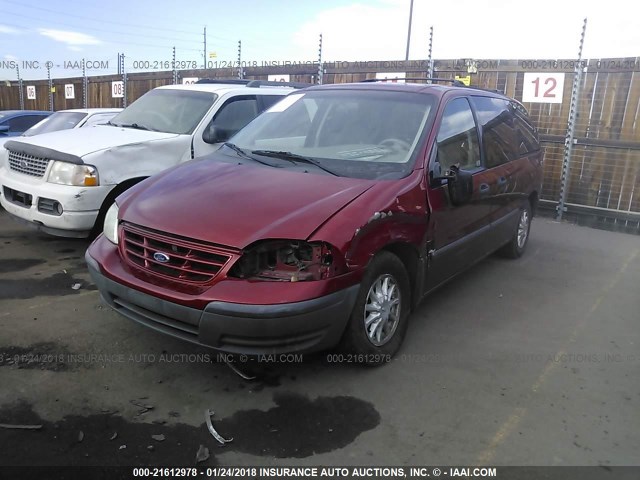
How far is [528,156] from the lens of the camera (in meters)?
5.78

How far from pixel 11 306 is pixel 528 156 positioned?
5.32 m

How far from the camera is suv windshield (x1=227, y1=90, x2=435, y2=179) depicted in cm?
Result: 367

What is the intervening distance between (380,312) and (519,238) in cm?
337

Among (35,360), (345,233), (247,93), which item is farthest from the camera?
(247,93)

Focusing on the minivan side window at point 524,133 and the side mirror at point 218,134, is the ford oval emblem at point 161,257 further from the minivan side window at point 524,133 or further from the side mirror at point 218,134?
the minivan side window at point 524,133

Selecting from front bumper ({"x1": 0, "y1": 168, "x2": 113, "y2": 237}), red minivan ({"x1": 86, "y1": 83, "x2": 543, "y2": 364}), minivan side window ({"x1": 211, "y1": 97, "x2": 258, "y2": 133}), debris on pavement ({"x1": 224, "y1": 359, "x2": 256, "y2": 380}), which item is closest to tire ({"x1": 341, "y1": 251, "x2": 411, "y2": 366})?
red minivan ({"x1": 86, "y1": 83, "x2": 543, "y2": 364})

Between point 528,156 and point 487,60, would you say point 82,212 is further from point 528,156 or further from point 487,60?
point 487,60

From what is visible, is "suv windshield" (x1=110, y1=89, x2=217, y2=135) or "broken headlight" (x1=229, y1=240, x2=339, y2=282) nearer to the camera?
"broken headlight" (x1=229, y1=240, x2=339, y2=282)

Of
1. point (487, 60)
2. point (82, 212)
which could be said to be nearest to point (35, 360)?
point (82, 212)

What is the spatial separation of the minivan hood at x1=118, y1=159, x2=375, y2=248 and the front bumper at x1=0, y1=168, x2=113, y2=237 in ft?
5.61

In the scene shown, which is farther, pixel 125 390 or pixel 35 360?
pixel 35 360

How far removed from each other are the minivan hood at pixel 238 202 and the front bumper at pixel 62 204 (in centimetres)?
171

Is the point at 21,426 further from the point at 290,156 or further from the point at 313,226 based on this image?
the point at 290,156

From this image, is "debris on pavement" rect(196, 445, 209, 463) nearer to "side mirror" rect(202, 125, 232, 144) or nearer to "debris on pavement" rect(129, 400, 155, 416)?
"debris on pavement" rect(129, 400, 155, 416)
